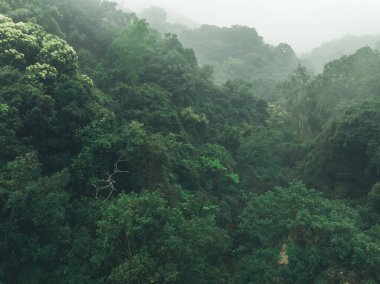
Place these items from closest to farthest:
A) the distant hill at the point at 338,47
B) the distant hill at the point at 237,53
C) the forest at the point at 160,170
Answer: the forest at the point at 160,170
the distant hill at the point at 237,53
the distant hill at the point at 338,47

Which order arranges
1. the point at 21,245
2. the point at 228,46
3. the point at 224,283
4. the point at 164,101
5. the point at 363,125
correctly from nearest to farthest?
1. the point at 21,245
2. the point at 224,283
3. the point at 363,125
4. the point at 164,101
5. the point at 228,46

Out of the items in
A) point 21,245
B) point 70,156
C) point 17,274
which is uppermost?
point 70,156

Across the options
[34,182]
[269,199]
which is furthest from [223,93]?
[34,182]

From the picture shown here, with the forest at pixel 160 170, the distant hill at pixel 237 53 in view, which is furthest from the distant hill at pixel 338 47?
the forest at pixel 160 170

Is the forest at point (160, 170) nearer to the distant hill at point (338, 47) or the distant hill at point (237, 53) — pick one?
the distant hill at point (237, 53)

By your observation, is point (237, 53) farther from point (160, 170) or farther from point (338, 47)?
point (338, 47)

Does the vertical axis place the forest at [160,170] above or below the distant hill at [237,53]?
below

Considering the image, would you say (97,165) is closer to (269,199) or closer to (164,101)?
(269,199)

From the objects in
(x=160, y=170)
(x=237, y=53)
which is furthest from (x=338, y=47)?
(x=160, y=170)

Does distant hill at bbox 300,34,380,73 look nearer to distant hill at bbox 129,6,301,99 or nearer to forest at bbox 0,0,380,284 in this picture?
distant hill at bbox 129,6,301,99
